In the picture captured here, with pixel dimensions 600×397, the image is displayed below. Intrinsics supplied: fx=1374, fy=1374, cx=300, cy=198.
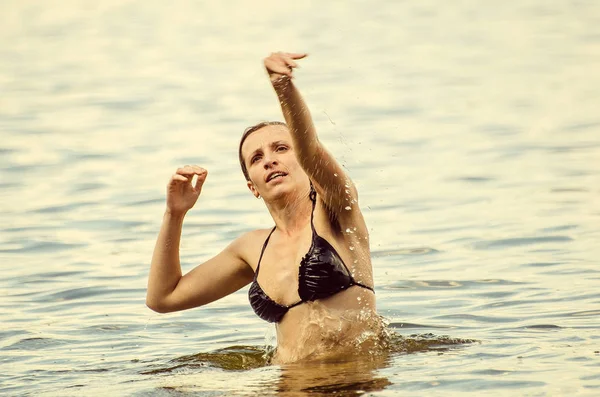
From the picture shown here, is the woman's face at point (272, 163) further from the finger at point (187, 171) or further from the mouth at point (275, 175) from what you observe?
the finger at point (187, 171)

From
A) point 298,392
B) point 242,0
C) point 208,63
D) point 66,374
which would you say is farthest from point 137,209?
point 242,0

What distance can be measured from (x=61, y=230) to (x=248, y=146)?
207 inches

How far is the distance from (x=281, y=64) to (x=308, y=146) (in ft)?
1.68

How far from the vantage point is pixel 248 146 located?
7.45 meters

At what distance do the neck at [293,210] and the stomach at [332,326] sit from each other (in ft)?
1.54

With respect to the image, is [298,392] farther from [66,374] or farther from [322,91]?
[322,91]

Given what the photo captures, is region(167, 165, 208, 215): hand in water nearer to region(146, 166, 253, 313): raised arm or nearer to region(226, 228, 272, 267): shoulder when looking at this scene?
region(146, 166, 253, 313): raised arm

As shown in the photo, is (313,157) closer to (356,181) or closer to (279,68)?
(279,68)

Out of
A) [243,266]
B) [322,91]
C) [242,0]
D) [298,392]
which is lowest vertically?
[298,392]

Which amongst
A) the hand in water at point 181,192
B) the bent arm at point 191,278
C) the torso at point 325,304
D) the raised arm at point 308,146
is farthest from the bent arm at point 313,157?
the bent arm at point 191,278

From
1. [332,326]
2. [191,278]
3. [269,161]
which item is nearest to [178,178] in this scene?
[269,161]

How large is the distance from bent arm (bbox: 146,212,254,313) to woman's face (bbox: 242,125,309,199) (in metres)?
0.53

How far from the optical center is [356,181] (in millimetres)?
13617

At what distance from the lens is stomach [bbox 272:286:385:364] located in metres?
7.18
